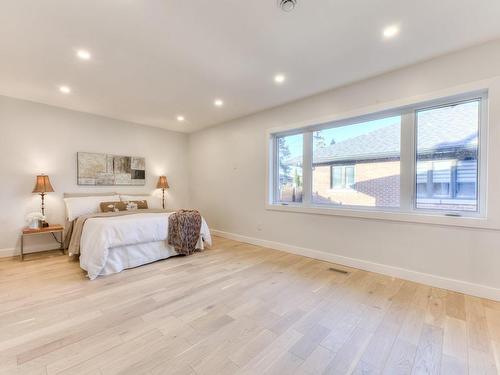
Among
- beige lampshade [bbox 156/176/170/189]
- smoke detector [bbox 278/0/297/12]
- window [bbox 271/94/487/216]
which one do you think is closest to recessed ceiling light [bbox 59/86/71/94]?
beige lampshade [bbox 156/176/170/189]

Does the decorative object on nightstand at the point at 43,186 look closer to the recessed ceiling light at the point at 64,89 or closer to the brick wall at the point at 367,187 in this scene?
the recessed ceiling light at the point at 64,89

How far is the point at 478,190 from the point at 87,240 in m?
4.66

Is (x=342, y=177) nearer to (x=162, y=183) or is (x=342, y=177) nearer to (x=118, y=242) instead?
(x=118, y=242)

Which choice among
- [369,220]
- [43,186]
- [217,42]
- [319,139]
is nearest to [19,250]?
[43,186]

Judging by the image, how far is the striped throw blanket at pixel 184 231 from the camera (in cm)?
351

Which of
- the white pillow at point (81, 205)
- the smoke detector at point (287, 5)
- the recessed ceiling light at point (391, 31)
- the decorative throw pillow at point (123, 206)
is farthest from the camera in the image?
the decorative throw pillow at point (123, 206)

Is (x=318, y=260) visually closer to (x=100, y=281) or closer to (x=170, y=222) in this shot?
(x=170, y=222)

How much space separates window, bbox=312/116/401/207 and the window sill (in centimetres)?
18

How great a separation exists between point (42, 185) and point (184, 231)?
2.45 m

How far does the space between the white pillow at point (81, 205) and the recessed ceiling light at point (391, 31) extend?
481 cm

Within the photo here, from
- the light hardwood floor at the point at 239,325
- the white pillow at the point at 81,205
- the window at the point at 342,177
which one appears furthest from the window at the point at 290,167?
the white pillow at the point at 81,205

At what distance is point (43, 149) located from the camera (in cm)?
392

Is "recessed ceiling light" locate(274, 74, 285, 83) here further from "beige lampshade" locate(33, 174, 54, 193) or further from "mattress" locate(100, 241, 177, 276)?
"beige lampshade" locate(33, 174, 54, 193)

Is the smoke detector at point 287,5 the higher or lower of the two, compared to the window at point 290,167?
higher
